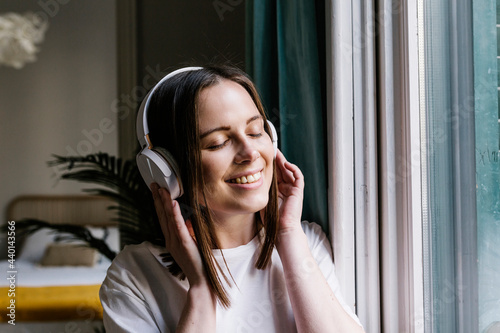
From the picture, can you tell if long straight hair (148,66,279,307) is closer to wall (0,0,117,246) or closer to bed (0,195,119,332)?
bed (0,195,119,332)

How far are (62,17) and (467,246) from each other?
288cm

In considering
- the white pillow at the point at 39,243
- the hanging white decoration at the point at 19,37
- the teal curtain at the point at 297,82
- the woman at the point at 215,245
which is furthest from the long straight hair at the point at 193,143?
the hanging white decoration at the point at 19,37

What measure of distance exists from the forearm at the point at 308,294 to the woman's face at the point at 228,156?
0.12m

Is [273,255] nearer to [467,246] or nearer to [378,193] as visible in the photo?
[378,193]

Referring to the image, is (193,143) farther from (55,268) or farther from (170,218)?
(55,268)

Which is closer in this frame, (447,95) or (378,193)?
(447,95)

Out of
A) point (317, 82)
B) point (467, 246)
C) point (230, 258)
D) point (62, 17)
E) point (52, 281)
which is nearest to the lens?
point (467, 246)

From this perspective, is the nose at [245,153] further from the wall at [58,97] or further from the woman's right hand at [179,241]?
the wall at [58,97]

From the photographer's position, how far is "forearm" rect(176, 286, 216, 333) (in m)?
0.84

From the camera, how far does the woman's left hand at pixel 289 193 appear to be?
38.4 inches

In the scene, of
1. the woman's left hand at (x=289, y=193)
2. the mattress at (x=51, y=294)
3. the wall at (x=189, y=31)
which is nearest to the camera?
the woman's left hand at (x=289, y=193)

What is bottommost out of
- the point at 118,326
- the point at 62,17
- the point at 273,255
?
the point at 118,326

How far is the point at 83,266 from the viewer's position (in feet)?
9.32

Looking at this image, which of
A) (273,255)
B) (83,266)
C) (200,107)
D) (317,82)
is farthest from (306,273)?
(83,266)
